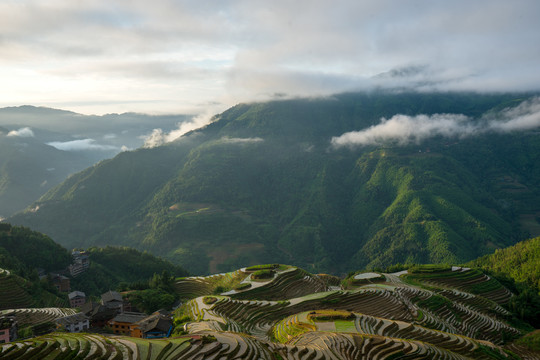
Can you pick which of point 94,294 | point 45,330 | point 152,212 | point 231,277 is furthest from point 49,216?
point 45,330

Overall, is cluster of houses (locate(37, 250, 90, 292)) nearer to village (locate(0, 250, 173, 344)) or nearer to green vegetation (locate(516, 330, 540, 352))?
village (locate(0, 250, 173, 344))

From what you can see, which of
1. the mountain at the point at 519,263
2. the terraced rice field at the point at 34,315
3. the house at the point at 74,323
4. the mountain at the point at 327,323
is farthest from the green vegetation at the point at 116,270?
the mountain at the point at 519,263

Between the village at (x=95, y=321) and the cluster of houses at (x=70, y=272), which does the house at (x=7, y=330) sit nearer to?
the village at (x=95, y=321)

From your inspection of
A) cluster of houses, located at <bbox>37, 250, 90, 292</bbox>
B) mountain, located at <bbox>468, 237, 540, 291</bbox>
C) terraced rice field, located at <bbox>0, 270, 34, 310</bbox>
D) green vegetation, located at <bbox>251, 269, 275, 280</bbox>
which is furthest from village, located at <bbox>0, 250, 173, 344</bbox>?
mountain, located at <bbox>468, 237, 540, 291</bbox>

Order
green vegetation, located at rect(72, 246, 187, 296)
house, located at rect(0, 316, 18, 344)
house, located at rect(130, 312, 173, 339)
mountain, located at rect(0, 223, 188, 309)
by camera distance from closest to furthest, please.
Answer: house, located at rect(0, 316, 18, 344), house, located at rect(130, 312, 173, 339), mountain, located at rect(0, 223, 188, 309), green vegetation, located at rect(72, 246, 187, 296)

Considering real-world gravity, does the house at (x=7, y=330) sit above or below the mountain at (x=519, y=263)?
above

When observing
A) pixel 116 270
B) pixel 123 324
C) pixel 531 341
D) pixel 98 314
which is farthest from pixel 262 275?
pixel 116 270

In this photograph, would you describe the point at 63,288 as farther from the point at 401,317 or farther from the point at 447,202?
the point at 447,202
